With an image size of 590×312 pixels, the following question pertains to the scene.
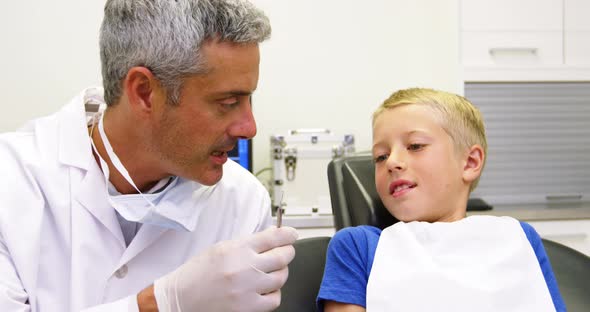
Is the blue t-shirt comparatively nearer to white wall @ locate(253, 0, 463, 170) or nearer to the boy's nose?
the boy's nose

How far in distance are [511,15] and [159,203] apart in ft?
7.55

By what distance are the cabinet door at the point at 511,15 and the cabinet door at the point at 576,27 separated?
0.04 meters

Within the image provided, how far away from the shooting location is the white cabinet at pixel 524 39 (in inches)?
107

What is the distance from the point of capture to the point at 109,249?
3.60 ft

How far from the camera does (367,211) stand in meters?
1.28

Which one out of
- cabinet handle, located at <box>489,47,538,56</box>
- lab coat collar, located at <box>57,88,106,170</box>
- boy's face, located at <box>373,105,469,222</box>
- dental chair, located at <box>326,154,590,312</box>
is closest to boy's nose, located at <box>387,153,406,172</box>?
boy's face, located at <box>373,105,469,222</box>

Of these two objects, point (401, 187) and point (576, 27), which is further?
point (576, 27)

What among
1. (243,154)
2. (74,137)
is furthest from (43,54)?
(74,137)

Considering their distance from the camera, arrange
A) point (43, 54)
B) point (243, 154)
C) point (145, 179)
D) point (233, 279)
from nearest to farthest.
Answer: point (233, 279)
point (145, 179)
point (243, 154)
point (43, 54)

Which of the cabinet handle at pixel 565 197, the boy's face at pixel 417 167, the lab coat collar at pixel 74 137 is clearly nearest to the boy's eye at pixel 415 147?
the boy's face at pixel 417 167

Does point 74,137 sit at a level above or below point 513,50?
below

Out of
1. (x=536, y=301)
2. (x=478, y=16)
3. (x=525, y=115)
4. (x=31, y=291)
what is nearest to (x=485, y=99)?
(x=525, y=115)

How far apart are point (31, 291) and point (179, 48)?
55cm

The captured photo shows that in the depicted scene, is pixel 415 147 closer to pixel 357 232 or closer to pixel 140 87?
pixel 357 232
